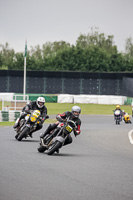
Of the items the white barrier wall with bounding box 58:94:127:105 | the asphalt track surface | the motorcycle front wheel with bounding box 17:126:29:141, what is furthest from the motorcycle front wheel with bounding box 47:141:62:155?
the white barrier wall with bounding box 58:94:127:105

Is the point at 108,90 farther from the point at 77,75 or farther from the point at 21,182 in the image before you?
the point at 21,182

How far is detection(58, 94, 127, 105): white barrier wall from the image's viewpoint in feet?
202

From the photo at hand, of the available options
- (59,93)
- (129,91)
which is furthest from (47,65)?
(129,91)

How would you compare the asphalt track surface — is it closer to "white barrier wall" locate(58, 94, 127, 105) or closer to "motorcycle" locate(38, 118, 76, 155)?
"motorcycle" locate(38, 118, 76, 155)

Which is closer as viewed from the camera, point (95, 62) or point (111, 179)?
point (111, 179)

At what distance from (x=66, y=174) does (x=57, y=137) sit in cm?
340

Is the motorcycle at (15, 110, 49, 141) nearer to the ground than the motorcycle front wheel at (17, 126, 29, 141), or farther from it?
farther from it

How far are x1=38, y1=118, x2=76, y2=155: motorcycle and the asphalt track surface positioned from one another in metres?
0.22

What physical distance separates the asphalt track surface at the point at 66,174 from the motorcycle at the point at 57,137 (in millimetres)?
223

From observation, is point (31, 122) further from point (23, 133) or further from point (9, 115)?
point (9, 115)

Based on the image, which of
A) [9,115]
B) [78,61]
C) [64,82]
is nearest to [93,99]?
[64,82]

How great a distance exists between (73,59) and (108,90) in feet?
132

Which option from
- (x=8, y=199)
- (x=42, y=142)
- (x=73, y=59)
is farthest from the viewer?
(x=73, y=59)

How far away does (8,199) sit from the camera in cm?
739
